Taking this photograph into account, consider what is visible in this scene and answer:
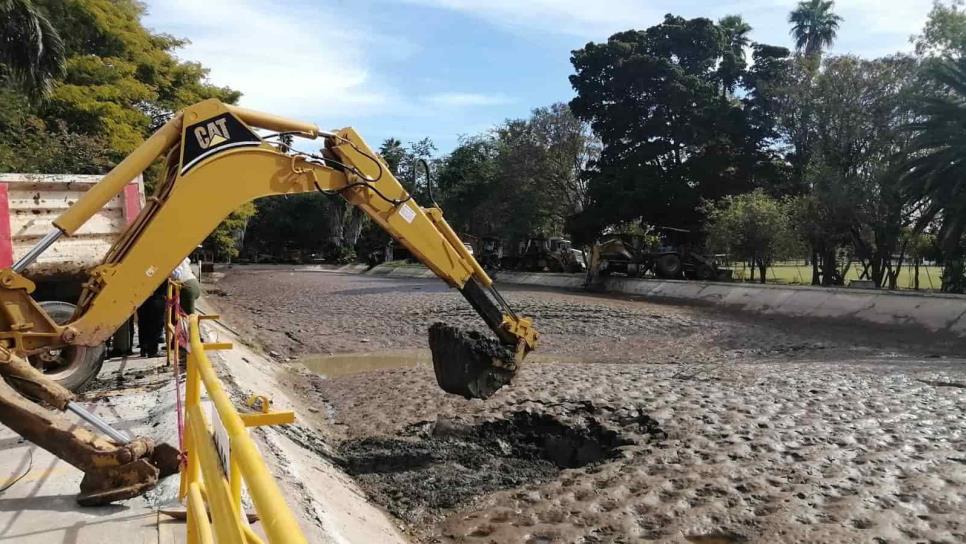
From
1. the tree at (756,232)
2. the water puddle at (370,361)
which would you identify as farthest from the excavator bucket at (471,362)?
the tree at (756,232)

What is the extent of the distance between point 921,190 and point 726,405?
58.2 feet

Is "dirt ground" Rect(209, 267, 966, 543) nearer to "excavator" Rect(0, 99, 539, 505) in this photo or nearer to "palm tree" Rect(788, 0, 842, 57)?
"excavator" Rect(0, 99, 539, 505)

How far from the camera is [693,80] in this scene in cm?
3759

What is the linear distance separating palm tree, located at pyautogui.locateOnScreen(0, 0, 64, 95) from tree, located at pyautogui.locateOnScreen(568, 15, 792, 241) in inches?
1033

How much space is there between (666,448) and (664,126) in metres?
34.8

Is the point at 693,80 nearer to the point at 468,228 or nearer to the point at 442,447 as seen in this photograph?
the point at 468,228

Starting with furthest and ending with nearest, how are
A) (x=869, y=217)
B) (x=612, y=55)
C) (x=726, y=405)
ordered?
(x=612, y=55), (x=869, y=217), (x=726, y=405)

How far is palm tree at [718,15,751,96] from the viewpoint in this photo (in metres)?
39.9

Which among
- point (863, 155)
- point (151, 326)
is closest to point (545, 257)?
point (863, 155)

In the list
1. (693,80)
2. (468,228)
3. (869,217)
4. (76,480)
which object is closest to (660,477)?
(76,480)

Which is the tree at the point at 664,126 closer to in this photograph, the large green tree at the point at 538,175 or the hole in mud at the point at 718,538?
the large green tree at the point at 538,175

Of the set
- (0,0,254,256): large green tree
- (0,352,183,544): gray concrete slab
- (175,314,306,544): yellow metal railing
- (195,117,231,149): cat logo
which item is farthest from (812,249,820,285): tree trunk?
(175,314,306,544): yellow metal railing

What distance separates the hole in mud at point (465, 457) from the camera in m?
5.71

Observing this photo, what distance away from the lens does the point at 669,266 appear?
30.3 meters
